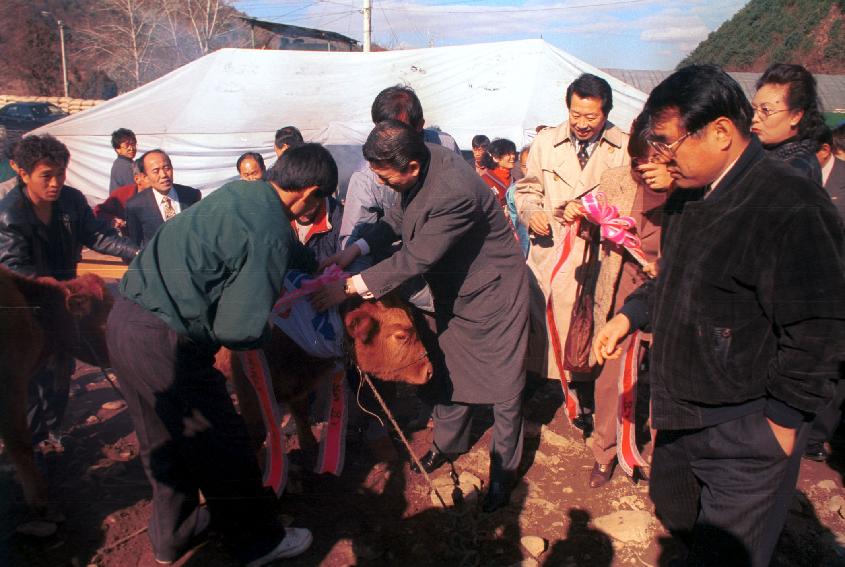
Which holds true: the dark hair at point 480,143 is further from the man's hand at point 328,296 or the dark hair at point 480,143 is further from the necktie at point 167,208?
the man's hand at point 328,296

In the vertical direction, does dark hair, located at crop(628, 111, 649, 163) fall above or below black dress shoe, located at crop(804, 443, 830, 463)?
above

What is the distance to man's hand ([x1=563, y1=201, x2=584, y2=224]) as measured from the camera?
299 centimetres

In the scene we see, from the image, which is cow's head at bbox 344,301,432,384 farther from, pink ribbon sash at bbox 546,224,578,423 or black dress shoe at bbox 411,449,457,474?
pink ribbon sash at bbox 546,224,578,423

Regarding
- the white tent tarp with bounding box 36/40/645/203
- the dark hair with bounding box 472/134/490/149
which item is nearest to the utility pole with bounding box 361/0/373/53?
the white tent tarp with bounding box 36/40/645/203

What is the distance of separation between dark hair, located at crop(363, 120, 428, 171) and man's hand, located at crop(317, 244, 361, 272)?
0.56 meters

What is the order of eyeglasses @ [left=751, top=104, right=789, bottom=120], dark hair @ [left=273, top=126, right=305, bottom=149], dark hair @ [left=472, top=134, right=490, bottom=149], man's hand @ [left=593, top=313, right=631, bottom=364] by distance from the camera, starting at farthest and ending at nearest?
dark hair @ [left=472, top=134, right=490, bottom=149] < dark hair @ [left=273, top=126, right=305, bottom=149] < eyeglasses @ [left=751, top=104, right=789, bottom=120] < man's hand @ [left=593, top=313, right=631, bottom=364]

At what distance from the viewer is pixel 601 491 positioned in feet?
10.7

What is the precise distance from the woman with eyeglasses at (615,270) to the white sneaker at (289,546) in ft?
5.36

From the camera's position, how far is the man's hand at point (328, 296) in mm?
2580

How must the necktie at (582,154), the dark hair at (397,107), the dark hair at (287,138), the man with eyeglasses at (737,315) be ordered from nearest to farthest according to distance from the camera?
the man with eyeglasses at (737,315)
the dark hair at (397,107)
the necktie at (582,154)
the dark hair at (287,138)

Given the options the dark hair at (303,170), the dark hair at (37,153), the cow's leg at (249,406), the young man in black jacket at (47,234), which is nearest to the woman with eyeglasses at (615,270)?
the dark hair at (303,170)

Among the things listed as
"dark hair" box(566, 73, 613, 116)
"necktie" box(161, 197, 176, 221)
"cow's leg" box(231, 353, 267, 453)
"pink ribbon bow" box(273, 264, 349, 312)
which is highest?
"dark hair" box(566, 73, 613, 116)

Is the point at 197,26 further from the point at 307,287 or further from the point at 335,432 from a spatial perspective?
the point at 335,432

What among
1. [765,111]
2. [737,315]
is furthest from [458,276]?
[765,111]
